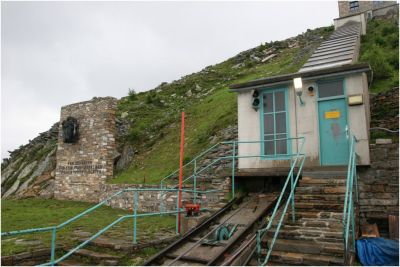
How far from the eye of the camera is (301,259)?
5750mm

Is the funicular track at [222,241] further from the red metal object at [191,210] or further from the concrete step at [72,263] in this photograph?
the concrete step at [72,263]

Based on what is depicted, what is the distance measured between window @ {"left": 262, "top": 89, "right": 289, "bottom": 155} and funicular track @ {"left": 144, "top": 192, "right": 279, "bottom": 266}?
143cm

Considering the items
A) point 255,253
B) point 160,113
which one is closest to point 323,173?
point 255,253

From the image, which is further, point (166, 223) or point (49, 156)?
point (49, 156)

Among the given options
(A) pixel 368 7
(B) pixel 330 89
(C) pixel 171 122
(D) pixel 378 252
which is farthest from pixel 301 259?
(A) pixel 368 7

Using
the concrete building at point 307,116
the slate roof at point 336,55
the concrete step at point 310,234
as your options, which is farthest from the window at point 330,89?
the concrete step at point 310,234

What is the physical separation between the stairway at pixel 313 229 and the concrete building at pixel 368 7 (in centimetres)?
3006

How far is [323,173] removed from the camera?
8344 mm

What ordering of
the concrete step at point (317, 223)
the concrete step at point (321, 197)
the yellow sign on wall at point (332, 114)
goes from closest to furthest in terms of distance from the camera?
the concrete step at point (317, 223), the concrete step at point (321, 197), the yellow sign on wall at point (332, 114)

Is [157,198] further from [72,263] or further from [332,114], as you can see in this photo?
[332,114]

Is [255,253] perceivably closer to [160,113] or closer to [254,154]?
[254,154]

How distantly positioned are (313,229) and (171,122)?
1352 cm

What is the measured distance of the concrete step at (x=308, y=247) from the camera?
5758mm

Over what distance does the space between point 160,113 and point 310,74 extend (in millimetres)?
13378
